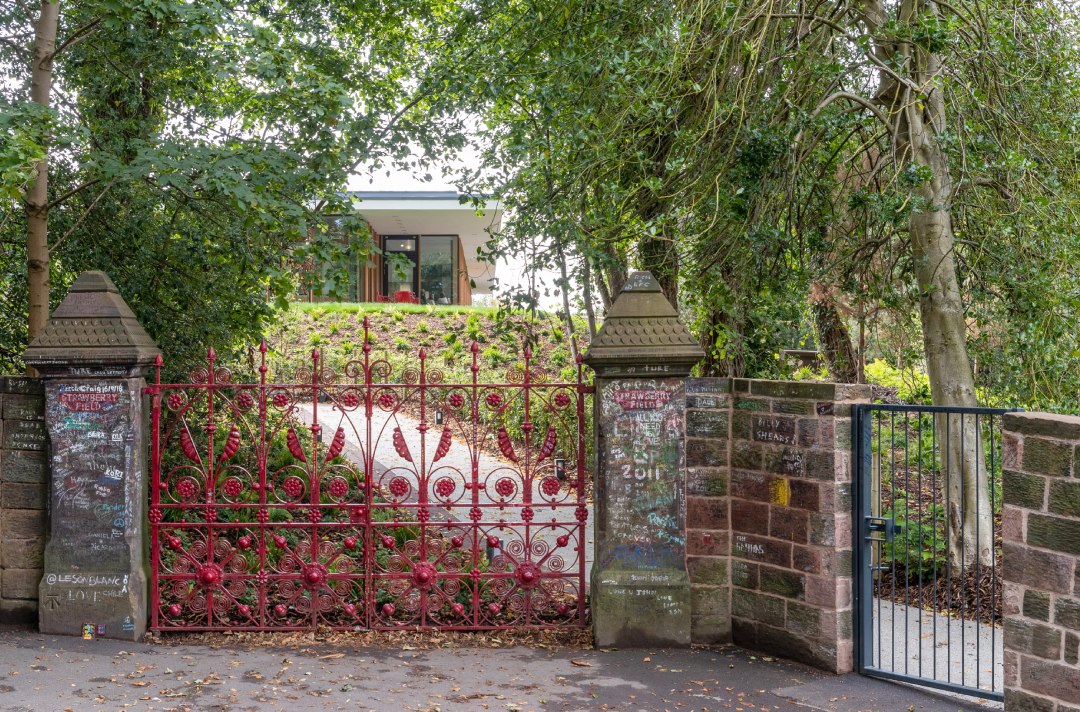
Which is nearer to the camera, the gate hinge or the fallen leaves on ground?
the gate hinge

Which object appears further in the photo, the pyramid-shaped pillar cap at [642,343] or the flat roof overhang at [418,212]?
the flat roof overhang at [418,212]

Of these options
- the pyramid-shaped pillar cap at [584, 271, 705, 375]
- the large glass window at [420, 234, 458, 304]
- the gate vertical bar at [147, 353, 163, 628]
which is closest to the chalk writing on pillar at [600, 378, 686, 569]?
the pyramid-shaped pillar cap at [584, 271, 705, 375]

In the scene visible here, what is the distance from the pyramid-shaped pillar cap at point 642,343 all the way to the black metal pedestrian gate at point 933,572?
3.71 ft

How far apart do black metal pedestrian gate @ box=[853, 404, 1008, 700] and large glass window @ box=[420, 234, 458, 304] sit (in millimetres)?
20616

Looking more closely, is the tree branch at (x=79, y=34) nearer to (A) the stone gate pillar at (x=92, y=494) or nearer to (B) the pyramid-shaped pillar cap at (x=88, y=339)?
(B) the pyramid-shaped pillar cap at (x=88, y=339)

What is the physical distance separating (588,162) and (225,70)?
284cm

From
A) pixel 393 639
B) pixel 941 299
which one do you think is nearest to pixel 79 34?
pixel 393 639

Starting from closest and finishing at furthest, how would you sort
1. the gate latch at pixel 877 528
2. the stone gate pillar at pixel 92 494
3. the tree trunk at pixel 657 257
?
1. the gate latch at pixel 877 528
2. the stone gate pillar at pixel 92 494
3. the tree trunk at pixel 657 257

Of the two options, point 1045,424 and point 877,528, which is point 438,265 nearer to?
point 877,528

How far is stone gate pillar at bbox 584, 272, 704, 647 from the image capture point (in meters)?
6.11

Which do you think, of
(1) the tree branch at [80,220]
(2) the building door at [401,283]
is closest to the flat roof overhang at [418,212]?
(2) the building door at [401,283]

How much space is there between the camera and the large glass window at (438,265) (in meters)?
29.0

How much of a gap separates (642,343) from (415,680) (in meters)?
2.50

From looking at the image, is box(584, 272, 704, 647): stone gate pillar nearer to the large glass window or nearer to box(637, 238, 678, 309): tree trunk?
box(637, 238, 678, 309): tree trunk
